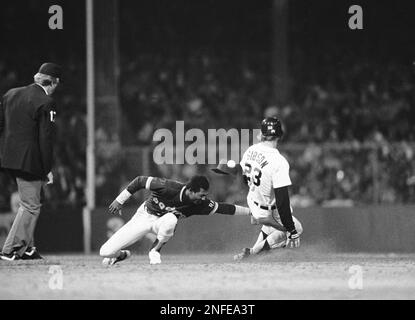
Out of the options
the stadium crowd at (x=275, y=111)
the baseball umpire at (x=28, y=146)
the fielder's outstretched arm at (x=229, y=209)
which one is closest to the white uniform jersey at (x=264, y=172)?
the fielder's outstretched arm at (x=229, y=209)

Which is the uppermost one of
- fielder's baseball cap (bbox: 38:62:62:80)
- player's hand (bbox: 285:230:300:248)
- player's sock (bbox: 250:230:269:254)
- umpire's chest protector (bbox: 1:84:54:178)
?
fielder's baseball cap (bbox: 38:62:62:80)

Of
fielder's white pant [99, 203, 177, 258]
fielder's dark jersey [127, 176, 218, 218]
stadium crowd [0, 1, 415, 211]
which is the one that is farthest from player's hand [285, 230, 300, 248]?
stadium crowd [0, 1, 415, 211]

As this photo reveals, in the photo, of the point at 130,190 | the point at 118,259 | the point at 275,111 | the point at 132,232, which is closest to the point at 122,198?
the point at 130,190

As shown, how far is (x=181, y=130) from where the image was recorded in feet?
60.5

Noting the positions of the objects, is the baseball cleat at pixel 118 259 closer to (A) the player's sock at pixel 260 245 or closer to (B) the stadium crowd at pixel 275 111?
(A) the player's sock at pixel 260 245

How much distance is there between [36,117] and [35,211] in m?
0.94

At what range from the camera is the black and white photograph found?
1007cm

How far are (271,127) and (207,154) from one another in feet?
13.6

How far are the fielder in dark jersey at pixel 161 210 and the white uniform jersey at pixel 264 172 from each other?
257mm

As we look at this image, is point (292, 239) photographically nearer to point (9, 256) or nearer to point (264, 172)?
point (264, 172)

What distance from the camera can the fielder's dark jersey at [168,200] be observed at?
11125 mm

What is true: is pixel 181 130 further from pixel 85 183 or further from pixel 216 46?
pixel 216 46

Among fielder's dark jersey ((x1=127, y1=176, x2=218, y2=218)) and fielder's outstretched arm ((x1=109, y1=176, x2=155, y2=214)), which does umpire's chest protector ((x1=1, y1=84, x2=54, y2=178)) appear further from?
fielder's dark jersey ((x1=127, y1=176, x2=218, y2=218))
